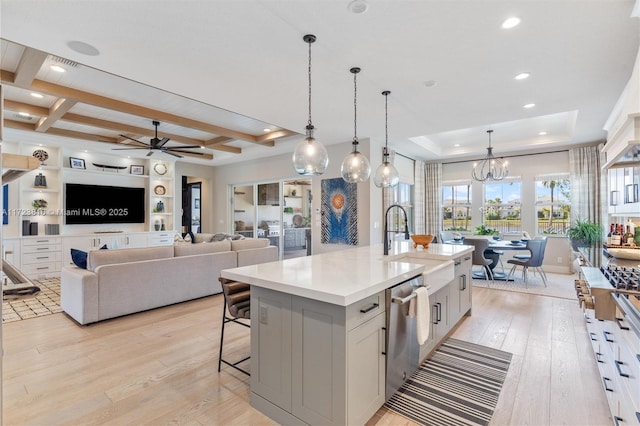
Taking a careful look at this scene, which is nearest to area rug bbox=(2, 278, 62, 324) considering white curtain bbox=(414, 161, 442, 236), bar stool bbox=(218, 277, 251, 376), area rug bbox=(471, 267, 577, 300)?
bar stool bbox=(218, 277, 251, 376)

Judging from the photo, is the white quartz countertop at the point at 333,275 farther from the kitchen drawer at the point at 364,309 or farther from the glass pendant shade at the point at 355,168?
the glass pendant shade at the point at 355,168

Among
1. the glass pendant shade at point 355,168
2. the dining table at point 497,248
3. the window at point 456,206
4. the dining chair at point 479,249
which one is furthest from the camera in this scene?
the window at point 456,206

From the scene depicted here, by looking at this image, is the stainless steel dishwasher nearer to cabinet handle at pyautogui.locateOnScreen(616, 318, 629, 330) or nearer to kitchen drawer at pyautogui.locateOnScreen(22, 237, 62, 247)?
cabinet handle at pyautogui.locateOnScreen(616, 318, 629, 330)

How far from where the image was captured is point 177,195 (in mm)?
8781

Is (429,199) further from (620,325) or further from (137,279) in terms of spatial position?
(137,279)

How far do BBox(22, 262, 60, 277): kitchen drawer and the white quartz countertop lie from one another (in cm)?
631

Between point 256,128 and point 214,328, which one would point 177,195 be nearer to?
point 256,128

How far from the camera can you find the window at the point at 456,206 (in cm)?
801

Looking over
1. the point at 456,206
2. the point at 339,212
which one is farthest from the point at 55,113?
the point at 456,206

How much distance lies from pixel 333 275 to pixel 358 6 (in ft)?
6.23

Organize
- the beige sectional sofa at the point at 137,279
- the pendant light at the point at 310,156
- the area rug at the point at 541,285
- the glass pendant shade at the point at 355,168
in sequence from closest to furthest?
the pendant light at the point at 310,156 < the glass pendant shade at the point at 355,168 < the beige sectional sofa at the point at 137,279 < the area rug at the point at 541,285

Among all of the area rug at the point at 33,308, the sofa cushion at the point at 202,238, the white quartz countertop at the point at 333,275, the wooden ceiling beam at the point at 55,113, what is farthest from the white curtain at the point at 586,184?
the area rug at the point at 33,308

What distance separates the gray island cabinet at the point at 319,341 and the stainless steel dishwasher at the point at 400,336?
0.05 meters

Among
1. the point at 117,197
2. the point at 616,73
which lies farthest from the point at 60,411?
the point at 117,197
